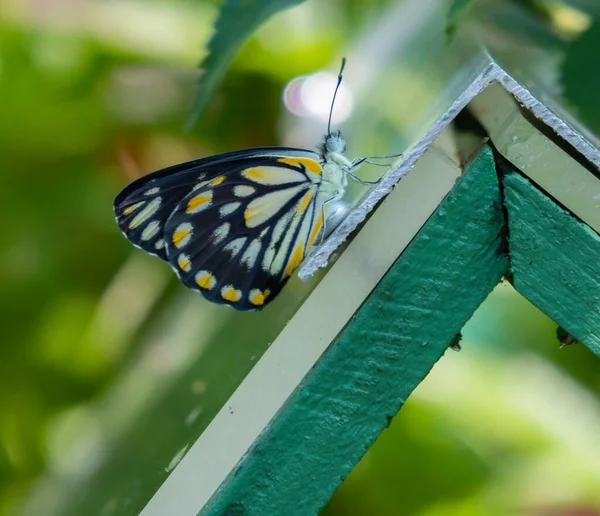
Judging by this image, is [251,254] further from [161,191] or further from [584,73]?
[584,73]

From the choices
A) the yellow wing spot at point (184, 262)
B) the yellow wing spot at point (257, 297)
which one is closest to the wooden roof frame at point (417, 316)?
the yellow wing spot at point (257, 297)

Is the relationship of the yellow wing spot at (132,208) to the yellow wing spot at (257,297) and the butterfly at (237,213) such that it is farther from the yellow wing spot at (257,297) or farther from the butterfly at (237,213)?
the yellow wing spot at (257,297)

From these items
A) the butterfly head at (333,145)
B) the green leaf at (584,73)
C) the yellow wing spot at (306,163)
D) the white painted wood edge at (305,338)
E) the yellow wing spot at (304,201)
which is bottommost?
the white painted wood edge at (305,338)

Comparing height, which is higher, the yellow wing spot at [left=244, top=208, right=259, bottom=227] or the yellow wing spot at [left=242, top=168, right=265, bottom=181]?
the yellow wing spot at [left=242, top=168, right=265, bottom=181]

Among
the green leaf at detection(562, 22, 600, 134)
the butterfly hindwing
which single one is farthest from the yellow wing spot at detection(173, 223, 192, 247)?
the green leaf at detection(562, 22, 600, 134)

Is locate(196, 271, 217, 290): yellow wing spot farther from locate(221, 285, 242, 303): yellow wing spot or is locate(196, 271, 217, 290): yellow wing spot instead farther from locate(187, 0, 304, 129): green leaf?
locate(187, 0, 304, 129): green leaf
